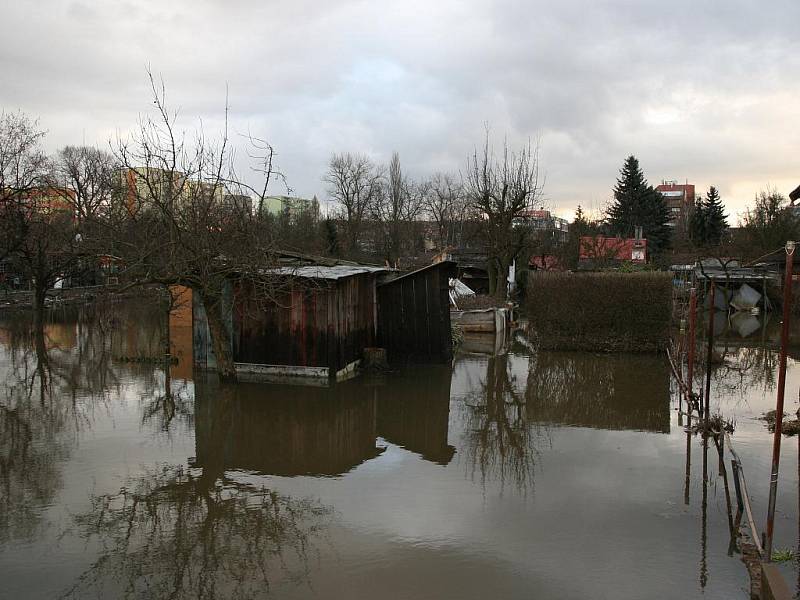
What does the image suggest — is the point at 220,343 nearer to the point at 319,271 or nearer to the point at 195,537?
the point at 319,271

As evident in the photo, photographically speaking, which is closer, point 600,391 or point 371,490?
point 371,490

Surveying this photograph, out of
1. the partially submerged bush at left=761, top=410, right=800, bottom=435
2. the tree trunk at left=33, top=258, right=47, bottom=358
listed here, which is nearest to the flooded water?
the partially submerged bush at left=761, top=410, right=800, bottom=435

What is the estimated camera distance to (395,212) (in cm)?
5069

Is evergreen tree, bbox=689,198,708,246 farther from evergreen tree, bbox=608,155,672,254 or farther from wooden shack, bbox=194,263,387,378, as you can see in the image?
wooden shack, bbox=194,263,387,378

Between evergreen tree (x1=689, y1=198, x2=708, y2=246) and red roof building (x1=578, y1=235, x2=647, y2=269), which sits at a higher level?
evergreen tree (x1=689, y1=198, x2=708, y2=246)

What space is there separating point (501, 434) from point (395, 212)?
139ft

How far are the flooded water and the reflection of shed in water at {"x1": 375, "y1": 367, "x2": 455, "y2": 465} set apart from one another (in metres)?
0.06

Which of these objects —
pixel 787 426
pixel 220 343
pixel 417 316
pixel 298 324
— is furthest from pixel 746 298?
pixel 220 343

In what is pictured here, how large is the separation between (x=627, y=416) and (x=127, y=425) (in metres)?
7.98

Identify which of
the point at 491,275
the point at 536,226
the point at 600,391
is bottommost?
the point at 600,391

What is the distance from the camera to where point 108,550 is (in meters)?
5.48

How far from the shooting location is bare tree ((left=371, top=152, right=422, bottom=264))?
4753 centimetres

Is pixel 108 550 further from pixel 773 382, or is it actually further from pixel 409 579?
pixel 773 382

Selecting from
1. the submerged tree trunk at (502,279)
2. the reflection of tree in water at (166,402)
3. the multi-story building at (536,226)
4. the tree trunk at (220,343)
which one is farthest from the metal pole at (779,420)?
the multi-story building at (536,226)
